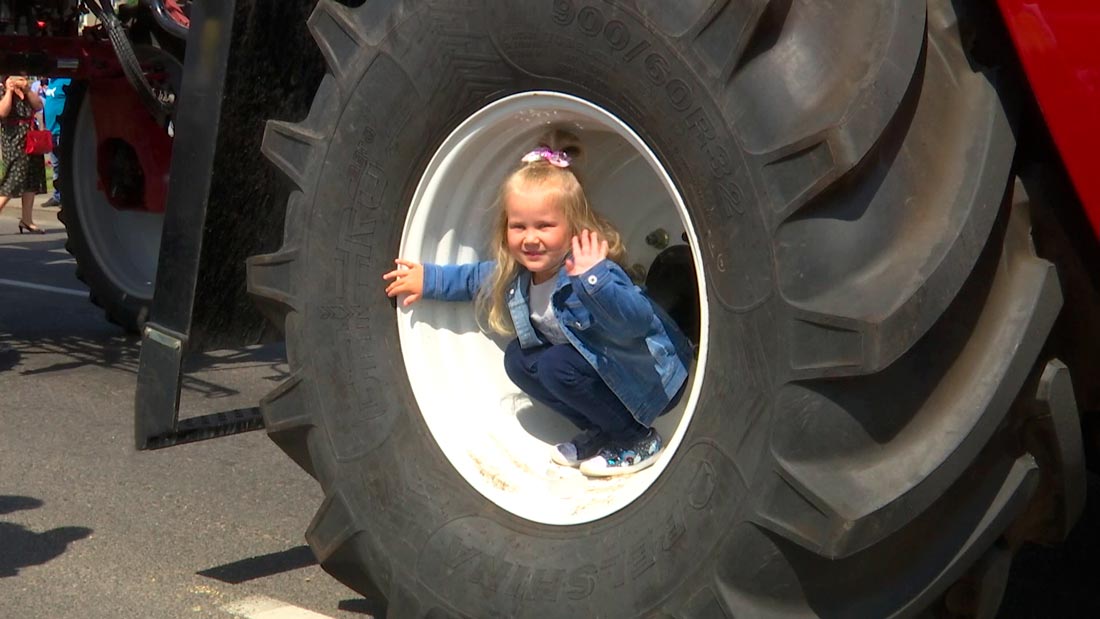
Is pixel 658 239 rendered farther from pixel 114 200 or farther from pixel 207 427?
pixel 114 200

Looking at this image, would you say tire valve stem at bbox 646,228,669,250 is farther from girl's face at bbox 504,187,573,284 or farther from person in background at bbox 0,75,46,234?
person in background at bbox 0,75,46,234

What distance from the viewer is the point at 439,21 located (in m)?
2.45

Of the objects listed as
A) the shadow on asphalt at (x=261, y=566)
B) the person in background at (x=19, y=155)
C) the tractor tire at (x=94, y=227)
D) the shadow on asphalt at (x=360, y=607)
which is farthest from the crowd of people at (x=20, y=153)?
the shadow on asphalt at (x=360, y=607)

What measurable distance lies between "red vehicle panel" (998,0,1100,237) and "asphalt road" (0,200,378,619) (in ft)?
6.52

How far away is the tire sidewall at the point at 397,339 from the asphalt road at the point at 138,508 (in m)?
0.80

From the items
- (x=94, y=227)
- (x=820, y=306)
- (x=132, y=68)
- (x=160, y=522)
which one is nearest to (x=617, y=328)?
(x=820, y=306)

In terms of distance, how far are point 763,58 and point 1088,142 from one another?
462 mm

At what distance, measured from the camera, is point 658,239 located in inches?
111

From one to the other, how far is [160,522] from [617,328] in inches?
71.8

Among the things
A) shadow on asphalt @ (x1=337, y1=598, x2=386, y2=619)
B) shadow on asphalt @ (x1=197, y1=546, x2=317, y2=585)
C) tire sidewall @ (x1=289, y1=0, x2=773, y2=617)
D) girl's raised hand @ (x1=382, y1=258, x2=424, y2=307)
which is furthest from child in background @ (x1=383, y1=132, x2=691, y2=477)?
shadow on asphalt @ (x1=197, y1=546, x2=317, y2=585)

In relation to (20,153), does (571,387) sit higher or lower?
higher

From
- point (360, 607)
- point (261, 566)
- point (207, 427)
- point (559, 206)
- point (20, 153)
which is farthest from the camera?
point (20, 153)

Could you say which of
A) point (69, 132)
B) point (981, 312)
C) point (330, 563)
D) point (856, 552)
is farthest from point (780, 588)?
point (69, 132)

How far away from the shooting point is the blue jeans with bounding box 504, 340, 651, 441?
271cm
